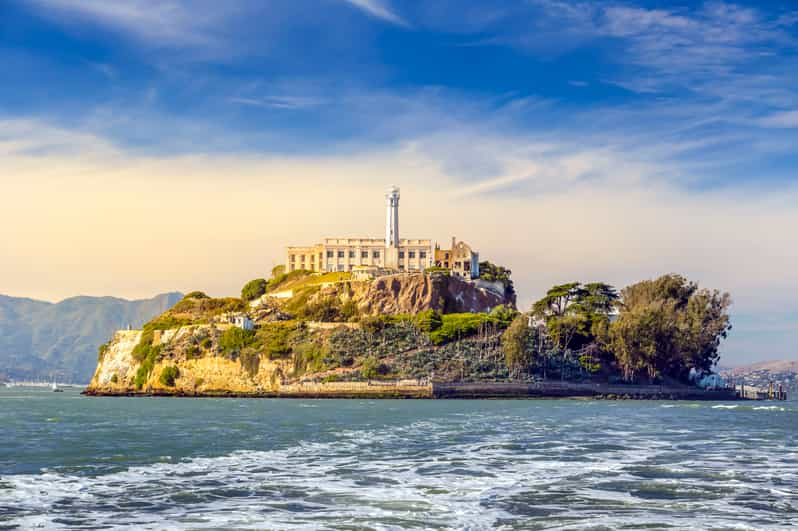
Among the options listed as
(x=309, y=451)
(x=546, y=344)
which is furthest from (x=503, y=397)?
(x=309, y=451)

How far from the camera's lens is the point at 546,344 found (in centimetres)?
13975

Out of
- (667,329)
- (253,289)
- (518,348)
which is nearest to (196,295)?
(253,289)

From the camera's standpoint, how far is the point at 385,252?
584 ft

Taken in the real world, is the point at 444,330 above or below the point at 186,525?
above

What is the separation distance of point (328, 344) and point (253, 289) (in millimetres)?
55911

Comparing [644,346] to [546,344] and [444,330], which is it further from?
[444,330]

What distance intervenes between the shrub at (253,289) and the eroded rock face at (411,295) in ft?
124

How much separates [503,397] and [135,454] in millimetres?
89974

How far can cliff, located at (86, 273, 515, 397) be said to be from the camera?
135500mm

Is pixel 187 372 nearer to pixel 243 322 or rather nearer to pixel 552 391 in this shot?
pixel 243 322

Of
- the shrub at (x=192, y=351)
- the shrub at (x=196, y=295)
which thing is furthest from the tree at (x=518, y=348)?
the shrub at (x=196, y=295)

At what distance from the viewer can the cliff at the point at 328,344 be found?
135500 millimetres

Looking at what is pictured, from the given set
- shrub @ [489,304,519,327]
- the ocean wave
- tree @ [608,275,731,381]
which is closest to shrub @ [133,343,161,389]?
shrub @ [489,304,519,327]

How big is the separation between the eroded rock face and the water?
10035cm
